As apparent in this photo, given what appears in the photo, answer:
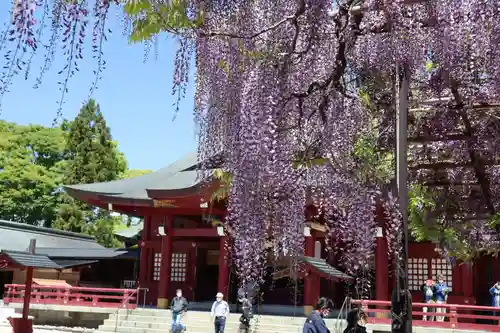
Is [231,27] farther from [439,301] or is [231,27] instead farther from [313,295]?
[313,295]

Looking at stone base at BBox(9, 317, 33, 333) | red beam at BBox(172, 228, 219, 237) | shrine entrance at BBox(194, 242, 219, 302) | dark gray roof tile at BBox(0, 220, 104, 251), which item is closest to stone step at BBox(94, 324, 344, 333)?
red beam at BBox(172, 228, 219, 237)

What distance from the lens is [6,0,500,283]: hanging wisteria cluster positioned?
192 inches

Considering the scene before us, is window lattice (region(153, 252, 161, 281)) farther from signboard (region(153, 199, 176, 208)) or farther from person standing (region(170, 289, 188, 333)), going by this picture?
person standing (region(170, 289, 188, 333))

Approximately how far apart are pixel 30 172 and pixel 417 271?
72.9ft

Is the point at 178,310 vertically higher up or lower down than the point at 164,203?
lower down

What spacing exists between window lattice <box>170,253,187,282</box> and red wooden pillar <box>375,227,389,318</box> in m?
6.39

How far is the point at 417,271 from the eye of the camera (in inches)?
639

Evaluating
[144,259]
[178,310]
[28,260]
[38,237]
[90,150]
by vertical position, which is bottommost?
[178,310]

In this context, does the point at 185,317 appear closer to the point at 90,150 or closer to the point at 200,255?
the point at 200,255

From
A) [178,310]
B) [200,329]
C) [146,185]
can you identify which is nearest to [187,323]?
[200,329]

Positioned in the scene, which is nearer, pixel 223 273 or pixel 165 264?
pixel 223 273

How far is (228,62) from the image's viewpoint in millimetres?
5066

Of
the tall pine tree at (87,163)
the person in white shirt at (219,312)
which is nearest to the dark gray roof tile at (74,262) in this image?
the tall pine tree at (87,163)

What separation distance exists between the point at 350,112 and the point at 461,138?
1105 millimetres
